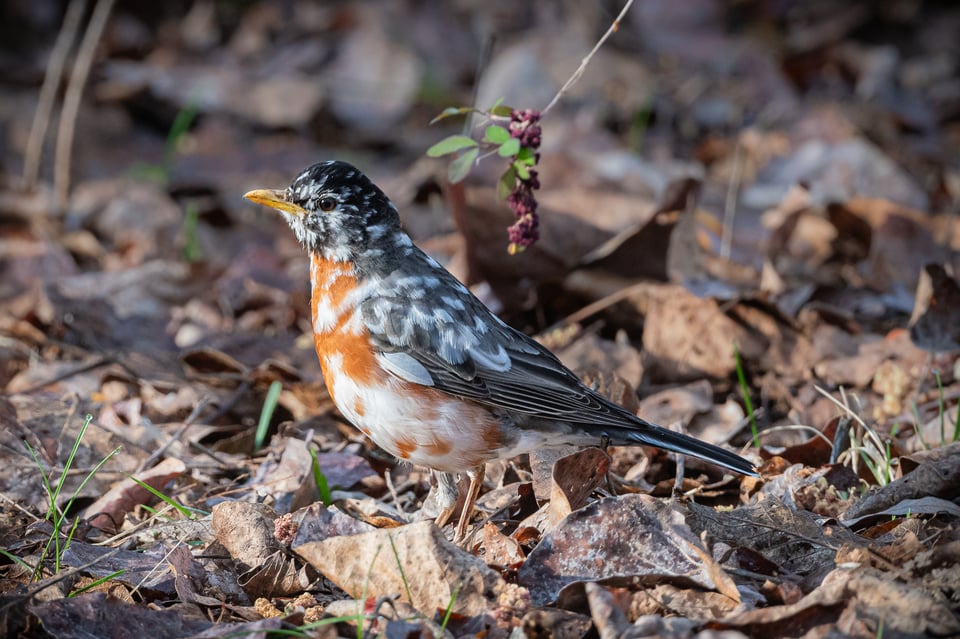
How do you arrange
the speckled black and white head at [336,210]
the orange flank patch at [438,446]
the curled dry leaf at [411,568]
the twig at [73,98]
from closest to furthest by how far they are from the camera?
the curled dry leaf at [411,568] < the orange flank patch at [438,446] < the speckled black and white head at [336,210] < the twig at [73,98]

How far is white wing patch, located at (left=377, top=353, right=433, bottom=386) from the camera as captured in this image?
4508mm

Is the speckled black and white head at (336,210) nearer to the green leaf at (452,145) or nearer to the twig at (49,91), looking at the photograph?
the green leaf at (452,145)

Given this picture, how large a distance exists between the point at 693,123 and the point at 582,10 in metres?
2.09

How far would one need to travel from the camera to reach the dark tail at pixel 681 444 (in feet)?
14.0

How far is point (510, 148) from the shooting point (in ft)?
14.9

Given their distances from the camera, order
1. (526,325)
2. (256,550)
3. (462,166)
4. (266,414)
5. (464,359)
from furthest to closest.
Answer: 1. (526,325)
2. (266,414)
3. (462,166)
4. (464,359)
5. (256,550)

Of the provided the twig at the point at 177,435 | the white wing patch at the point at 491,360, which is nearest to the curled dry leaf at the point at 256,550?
the twig at the point at 177,435

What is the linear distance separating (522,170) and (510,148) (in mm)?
141

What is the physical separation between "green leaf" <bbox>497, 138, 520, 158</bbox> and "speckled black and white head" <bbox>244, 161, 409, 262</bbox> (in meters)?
0.73

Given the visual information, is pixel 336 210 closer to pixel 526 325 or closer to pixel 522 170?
pixel 522 170

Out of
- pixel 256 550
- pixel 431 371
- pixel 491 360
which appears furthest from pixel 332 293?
pixel 256 550

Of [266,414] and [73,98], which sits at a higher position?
[73,98]

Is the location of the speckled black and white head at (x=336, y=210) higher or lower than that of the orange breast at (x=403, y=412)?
higher

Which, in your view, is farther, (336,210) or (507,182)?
(336,210)
